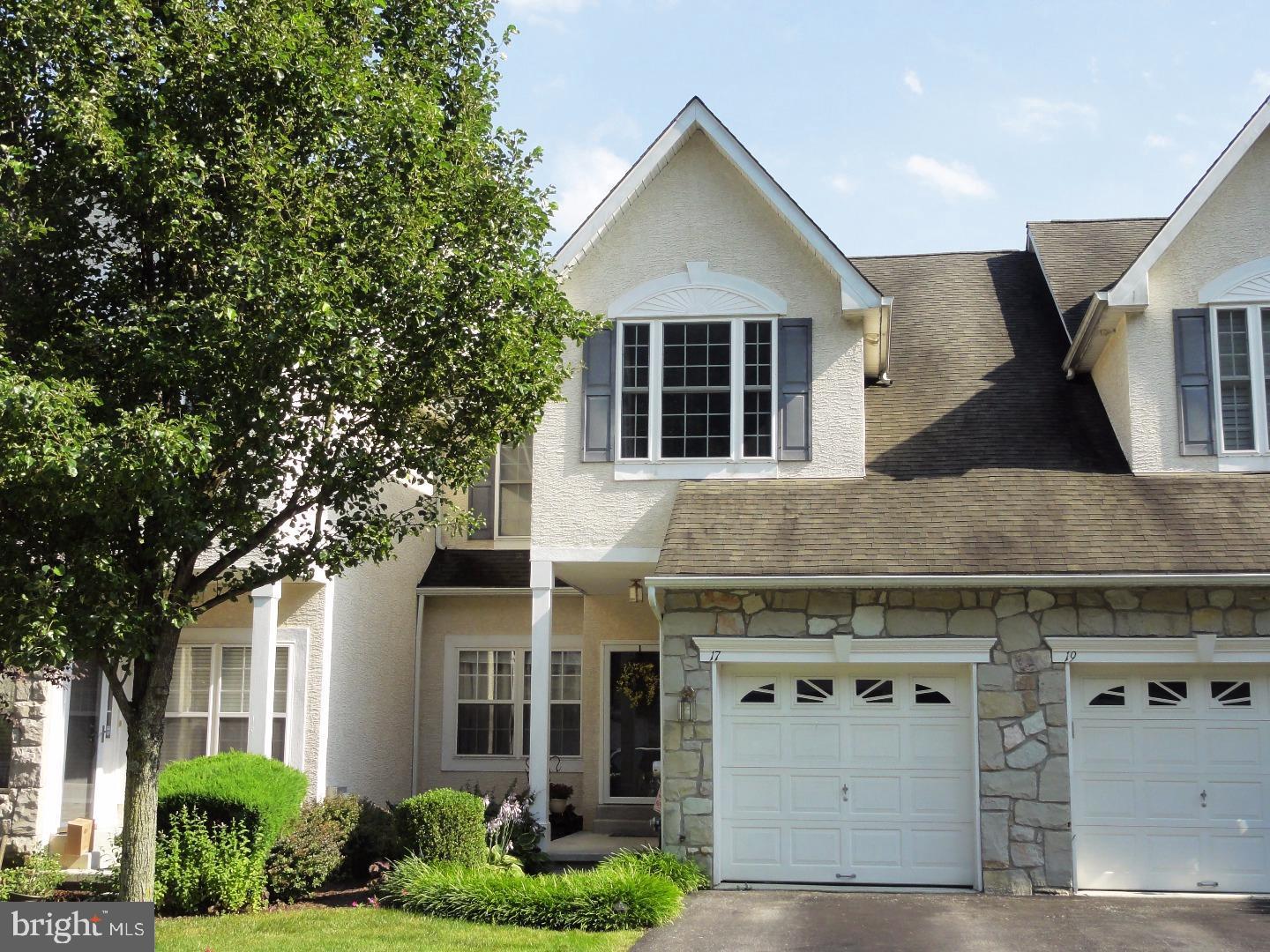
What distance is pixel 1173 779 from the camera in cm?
1309

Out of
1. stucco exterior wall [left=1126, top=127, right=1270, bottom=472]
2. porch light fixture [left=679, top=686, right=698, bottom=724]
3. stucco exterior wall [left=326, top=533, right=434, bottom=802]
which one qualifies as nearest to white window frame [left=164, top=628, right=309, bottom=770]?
stucco exterior wall [left=326, top=533, right=434, bottom=802]

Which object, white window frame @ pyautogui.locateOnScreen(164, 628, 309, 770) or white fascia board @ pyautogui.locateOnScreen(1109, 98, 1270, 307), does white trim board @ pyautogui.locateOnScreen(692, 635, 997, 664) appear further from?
white window frame @ pyautogui.locateOnScreen(164, 628, 309, 770)

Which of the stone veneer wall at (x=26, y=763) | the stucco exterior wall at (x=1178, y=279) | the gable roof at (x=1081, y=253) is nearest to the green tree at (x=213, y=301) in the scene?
the stone veneer wall at (x=26, y=763)

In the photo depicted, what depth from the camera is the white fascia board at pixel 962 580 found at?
1263 centimetres

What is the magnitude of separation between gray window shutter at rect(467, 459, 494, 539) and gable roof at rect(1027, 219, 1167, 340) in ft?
27.7

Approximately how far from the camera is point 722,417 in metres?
15.1

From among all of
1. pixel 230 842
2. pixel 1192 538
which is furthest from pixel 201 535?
pixel 1192 538

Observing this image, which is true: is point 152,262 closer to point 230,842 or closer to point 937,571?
point 230,842

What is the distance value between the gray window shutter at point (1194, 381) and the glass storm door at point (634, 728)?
24.1ft

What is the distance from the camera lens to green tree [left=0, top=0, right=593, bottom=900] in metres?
8.95

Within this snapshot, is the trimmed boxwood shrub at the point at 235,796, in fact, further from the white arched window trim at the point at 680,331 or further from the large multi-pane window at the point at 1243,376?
the large multi-pane window at the point at 1243,376

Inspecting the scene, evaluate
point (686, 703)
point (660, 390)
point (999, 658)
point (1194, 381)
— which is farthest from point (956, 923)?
point (1194, 381)

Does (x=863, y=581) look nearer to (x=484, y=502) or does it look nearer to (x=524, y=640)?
(x=524, y=640)

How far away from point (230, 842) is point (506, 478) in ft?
26.6
